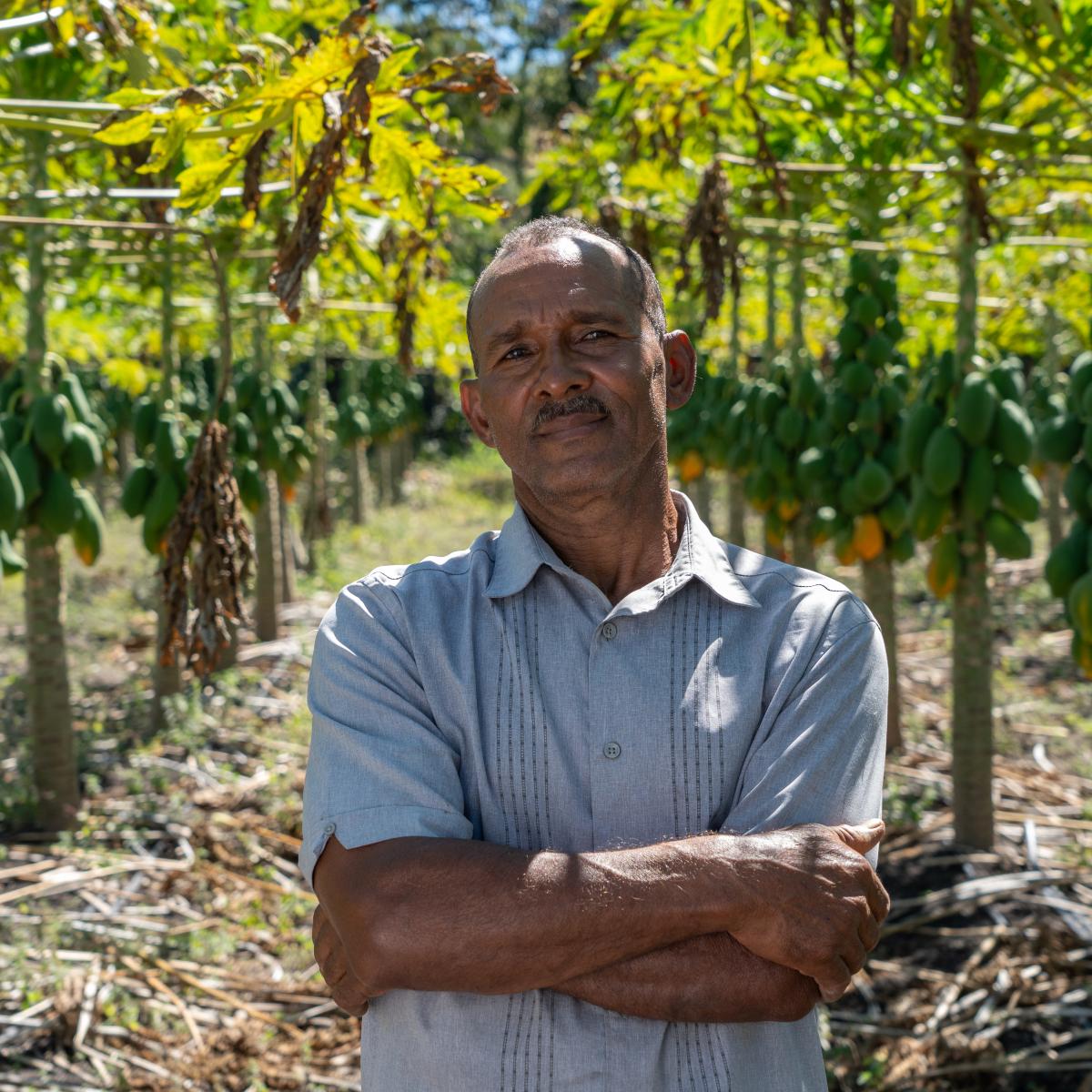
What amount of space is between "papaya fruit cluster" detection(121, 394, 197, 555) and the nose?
10.6ft

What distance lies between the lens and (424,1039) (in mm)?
1377

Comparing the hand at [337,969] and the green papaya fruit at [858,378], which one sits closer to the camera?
the hand at [337,969]

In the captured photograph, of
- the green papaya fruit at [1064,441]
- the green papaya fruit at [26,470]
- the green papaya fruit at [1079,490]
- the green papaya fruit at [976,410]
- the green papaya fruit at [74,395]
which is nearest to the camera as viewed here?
the green papaya fruit at [1079,490]

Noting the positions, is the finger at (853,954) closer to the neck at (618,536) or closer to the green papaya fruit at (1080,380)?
the neck at (618,536)

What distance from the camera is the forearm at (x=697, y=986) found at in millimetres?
1317

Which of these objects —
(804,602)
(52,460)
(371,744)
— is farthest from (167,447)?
(804,602)

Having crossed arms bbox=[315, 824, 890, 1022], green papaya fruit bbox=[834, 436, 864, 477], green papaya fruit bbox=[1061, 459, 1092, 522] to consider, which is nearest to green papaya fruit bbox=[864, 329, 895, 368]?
green papaya fruit bbox=[834, 436, 864, 477]

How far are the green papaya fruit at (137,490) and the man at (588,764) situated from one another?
3.53 m

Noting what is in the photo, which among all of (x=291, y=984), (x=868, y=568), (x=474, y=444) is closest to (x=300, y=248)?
(x=291, y=984)

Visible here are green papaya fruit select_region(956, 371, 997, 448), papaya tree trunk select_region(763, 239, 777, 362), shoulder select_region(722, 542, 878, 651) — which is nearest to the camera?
shoulder select_region(722, 542, 878, 651)

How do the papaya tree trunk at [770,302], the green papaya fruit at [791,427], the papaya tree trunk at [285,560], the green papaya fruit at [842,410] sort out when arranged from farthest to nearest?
the papaya tree trunk at [285,560], the papaya tree trunk at [770,302], the green papaya fruit at [791,427], the green papaya fruit at [842,410]

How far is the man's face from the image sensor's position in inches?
61.8

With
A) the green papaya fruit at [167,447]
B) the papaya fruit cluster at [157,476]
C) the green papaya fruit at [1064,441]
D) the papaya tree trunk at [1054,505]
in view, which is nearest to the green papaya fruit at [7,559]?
the papaya fruit cluster at [157,476]

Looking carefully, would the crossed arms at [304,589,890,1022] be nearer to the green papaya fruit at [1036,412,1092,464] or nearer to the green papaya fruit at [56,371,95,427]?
the green papaya fruit at [1036,412,1092,464]
